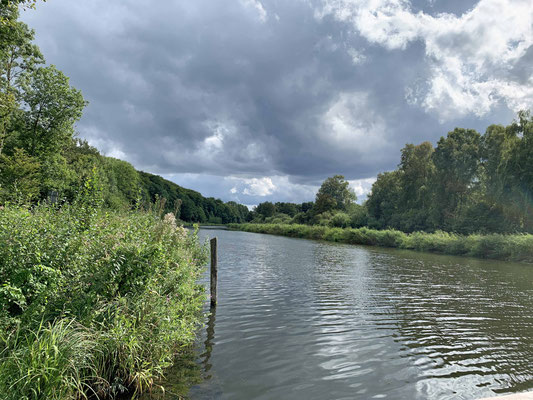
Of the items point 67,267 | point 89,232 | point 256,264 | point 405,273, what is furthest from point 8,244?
point 405,273

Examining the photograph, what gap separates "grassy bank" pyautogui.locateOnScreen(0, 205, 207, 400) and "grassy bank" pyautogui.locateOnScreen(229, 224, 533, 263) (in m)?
32.4

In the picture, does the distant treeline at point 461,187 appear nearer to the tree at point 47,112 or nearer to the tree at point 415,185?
the tree at point 415,185

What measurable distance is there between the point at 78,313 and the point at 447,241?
126 feet

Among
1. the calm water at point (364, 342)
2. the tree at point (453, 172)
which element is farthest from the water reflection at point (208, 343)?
the tree at point (453, 172)

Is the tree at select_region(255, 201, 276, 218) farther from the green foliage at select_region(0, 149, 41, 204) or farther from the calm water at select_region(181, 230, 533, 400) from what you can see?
the calm water at select_region(181, 230, 533, 400)

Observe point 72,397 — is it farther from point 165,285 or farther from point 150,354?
point 165,285

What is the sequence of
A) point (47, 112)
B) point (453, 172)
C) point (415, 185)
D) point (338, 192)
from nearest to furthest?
1. point (47, 112)
2. point (453, 172)
3. point (415, 185)
4. point (338, 192)

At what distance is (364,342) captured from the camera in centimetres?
773

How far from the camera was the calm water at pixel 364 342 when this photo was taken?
18.3 ft

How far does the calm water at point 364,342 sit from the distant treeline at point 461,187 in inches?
1066

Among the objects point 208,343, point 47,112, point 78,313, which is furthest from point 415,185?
point 78,313

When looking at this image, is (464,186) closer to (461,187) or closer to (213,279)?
(461,187)

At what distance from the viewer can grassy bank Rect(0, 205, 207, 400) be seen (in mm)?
3887

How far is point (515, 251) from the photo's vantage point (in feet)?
92.6
